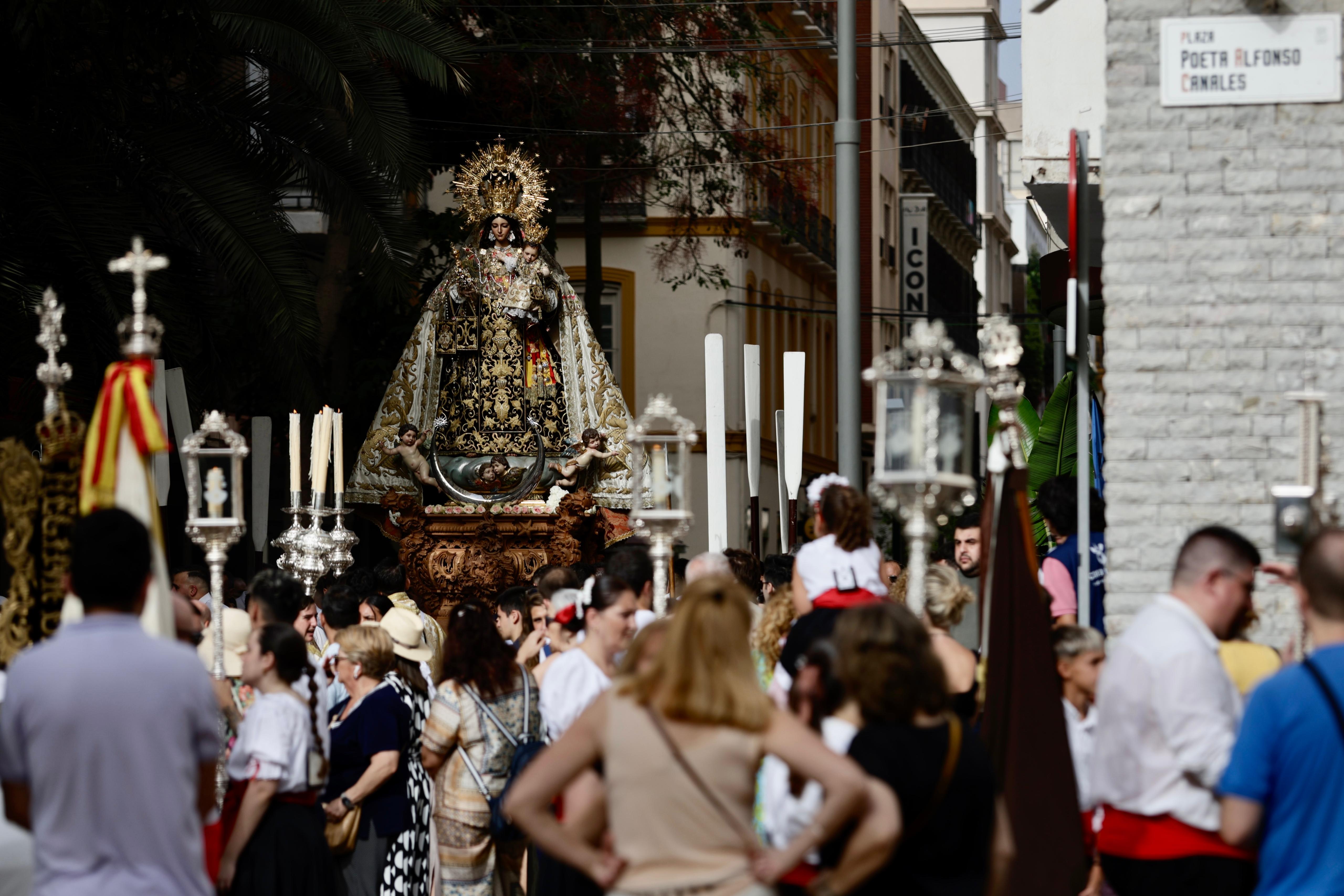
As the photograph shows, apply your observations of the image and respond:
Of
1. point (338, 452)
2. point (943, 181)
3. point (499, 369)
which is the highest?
point (943, 181)

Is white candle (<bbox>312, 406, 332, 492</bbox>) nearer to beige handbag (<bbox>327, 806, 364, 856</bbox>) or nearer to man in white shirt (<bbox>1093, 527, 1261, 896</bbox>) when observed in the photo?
beige handbag (<bbox>327, 806, 364, 856</bbox>)

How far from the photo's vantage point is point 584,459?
54.0 feet

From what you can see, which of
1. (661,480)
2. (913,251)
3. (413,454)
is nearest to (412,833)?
(661,480)

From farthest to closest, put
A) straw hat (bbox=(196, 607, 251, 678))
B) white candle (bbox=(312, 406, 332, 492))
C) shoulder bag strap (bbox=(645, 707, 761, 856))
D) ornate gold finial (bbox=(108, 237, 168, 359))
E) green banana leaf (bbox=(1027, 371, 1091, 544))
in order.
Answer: green banana leaf (bbox=(1027, 371, 1091, 544)) < white candle (bbox=(312, 406, 332, 492)) < straw hat (bbox=(196, 607, 251, 678)) < ornate gold finial (bbox=(108, 237, 168, 359)) < shoulder bag strap (bbox=(645, 707, 761, 856))

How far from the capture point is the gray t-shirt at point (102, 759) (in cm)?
503

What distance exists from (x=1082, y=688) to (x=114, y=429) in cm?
335

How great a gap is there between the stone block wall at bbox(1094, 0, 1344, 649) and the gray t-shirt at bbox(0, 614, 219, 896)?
15.9 ft

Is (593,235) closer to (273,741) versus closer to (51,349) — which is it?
(51,349)

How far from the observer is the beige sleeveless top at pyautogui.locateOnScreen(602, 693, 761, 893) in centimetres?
489

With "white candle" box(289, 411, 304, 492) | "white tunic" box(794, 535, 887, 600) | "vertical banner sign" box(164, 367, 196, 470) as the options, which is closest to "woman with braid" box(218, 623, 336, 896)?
"white tunic" box(794, 535, 887, 600)

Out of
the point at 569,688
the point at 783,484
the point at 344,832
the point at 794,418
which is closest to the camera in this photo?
the point at 569,688

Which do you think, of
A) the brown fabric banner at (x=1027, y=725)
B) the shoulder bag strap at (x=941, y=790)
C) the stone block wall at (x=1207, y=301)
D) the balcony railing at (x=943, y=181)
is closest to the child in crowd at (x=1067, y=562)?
the stone block wall at (x=1207, y=301)

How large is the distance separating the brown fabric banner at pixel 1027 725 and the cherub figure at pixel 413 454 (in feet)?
32.6

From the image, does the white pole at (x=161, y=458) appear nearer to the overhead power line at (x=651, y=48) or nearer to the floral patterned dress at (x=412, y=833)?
the floral patterned dress at (x=412, y=833)
